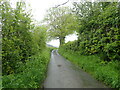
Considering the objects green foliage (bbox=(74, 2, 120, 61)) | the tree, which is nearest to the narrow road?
green foliage (bbox=(74, 2, 120, 61))

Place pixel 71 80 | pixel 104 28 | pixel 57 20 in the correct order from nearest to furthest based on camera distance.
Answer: pixel 71 80 < pixel 104 28 < pixel 57 20

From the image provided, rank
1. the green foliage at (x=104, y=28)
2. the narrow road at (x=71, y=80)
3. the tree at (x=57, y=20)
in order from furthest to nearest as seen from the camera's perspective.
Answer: the tree at (x=57, y=20) < the green foliage at (x=104, y=28) < the narrow road at (x=71, y=80)

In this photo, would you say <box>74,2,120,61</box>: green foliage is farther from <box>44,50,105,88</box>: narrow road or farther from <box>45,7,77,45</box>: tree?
<box>45,7,77,45</box>: tree

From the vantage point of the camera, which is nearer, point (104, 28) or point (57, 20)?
point (104, 28)

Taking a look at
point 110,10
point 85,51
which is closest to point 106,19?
point 110,10

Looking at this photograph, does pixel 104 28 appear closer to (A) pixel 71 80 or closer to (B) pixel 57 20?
(A) pixel 71 80

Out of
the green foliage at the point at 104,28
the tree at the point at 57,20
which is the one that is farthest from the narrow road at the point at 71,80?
→ the tree at the point at 57,20

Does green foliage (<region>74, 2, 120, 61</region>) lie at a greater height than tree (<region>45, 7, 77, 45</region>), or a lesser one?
lesser

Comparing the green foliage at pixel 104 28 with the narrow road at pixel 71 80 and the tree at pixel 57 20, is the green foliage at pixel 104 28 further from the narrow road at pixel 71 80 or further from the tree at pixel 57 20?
the tree at pixel 57 20

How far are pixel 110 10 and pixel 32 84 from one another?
6.67m

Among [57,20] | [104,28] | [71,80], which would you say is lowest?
[71,80]

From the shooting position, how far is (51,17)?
96.7 ft

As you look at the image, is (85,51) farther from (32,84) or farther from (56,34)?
(56,34)

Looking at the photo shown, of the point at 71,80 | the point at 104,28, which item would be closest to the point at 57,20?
the point at 104,28
